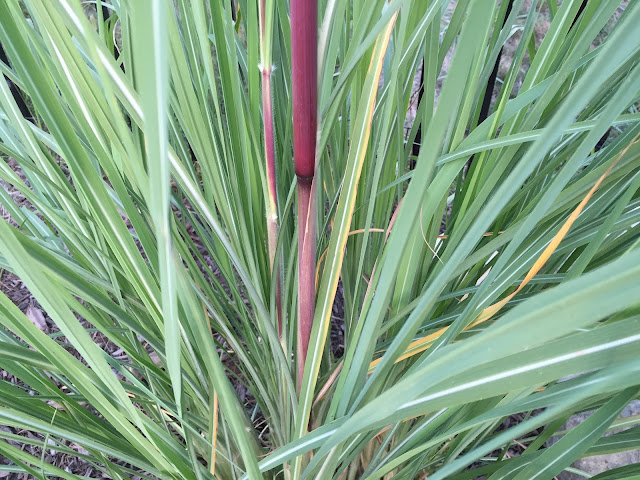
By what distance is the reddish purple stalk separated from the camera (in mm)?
317

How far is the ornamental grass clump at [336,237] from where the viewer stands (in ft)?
0.71

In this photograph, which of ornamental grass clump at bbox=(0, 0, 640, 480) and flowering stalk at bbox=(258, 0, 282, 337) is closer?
ornamental grass clump at bbox=(0, 0, 640, 480)

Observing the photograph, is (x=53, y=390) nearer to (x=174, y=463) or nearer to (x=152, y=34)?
(x=174, y=463)

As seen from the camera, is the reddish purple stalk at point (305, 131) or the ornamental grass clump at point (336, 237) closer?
the ornamental grass clump at point (336, 237)

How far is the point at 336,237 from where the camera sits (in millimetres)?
410

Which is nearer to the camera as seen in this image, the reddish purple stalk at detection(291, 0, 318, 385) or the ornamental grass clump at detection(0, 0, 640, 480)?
the ornamental grass clump at detection(0, 0, 640, 480)

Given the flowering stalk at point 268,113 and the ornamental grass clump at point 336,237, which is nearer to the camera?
the ornamental grass clump at point 336,237

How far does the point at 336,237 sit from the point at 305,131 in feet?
0.32

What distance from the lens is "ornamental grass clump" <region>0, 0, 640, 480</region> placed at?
0.71ft

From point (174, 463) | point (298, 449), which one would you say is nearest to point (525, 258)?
point (298, 449)

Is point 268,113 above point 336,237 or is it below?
above

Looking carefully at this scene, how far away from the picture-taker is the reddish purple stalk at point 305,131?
A: 317 millimetres

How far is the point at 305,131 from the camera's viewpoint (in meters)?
0.37

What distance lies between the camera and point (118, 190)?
1.37 ft
